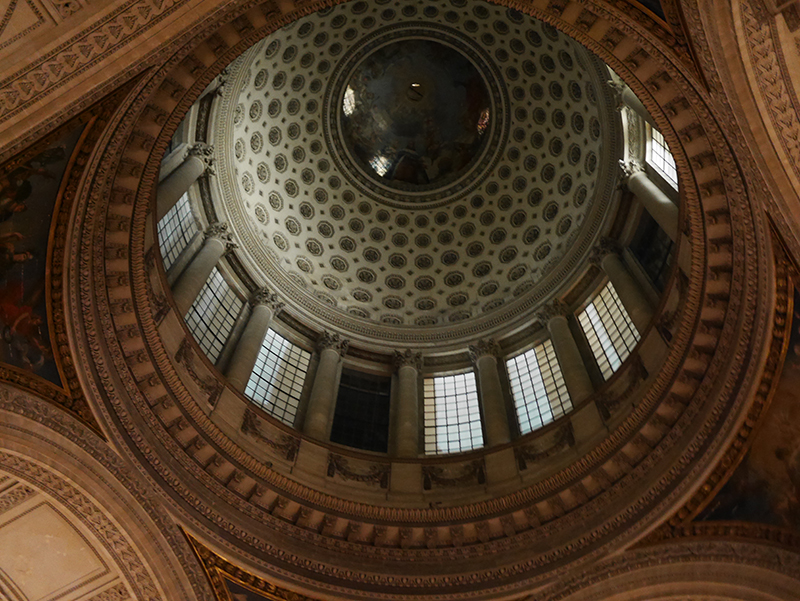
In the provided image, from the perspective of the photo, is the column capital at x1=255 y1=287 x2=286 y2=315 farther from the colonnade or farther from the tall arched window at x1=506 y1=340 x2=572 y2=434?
the tall arched window at x1=506 y1=340 x2=572 y2=434

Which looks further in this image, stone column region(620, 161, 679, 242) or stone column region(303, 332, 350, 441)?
stone column region(303, 332, 350, 441)

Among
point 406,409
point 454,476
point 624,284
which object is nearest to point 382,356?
point 406,409

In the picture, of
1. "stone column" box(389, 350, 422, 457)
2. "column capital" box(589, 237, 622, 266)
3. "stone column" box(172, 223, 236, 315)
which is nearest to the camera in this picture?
"stone column" box(172, 223, 236, 315)

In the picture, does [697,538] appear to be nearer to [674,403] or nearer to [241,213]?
[674,403]

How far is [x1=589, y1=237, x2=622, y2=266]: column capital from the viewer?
78.2 ft

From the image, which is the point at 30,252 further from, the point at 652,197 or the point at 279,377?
the point at 652,197

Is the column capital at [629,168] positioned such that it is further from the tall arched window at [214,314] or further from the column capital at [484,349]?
the tall arched window at [214,314]

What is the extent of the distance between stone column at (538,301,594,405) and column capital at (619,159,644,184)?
4.59 metres

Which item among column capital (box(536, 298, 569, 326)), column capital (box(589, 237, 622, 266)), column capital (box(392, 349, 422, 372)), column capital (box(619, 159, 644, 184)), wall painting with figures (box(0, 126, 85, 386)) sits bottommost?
wall painting with figures (box(0, 126, 85, 386))

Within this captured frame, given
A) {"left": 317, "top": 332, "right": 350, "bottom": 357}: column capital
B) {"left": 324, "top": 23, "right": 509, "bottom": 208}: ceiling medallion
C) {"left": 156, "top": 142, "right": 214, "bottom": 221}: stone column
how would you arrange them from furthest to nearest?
{"left": 324, "top": 23, "right": 509, "bottom": 208}: ceiling medallion → {"left": 317, "top": 332, "right": 350, "bottom": 357}: column capital → {"left": 156, "top": 142, "right": 214, "bottom": 221}: stone column

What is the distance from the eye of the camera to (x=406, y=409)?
22875 mm

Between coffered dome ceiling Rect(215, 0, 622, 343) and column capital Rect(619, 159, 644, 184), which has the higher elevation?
coffered dome ceiling Rect(215, 0, 622, 343)

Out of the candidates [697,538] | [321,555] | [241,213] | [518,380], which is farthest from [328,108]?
[697,538]

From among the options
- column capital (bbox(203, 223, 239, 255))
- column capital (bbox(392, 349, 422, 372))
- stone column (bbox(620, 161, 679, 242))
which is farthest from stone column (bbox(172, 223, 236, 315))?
stone column (bbox(620, 161, 679, 242))
